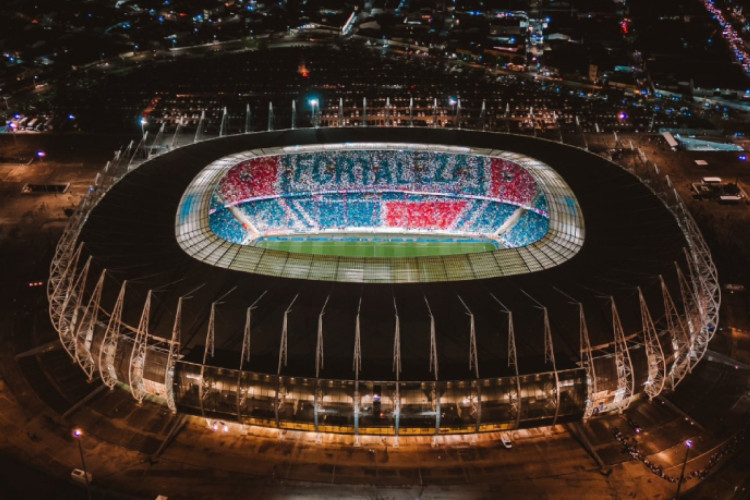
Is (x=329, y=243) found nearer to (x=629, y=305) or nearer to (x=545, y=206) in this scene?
(x=545, y=206)

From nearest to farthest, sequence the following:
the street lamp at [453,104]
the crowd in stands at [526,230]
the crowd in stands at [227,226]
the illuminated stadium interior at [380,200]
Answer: the crowd in stands at [526,230] → the crowd in stands at [227,226] → the illuminated stadium interior at [380,200] → the street lamp at [453,104]

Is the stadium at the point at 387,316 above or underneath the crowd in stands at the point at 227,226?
above

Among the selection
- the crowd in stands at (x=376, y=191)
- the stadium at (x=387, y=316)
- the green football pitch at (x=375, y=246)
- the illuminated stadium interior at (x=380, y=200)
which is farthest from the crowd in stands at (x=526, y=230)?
the stadium at (x=387, y=316)

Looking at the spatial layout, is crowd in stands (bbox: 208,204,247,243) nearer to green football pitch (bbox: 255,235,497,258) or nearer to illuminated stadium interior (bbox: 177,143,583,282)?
illuminated stadium interior (bbox: 177,143,583,282)

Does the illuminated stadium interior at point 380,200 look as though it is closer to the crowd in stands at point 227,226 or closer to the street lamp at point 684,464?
the crowd in stands at point 227,226

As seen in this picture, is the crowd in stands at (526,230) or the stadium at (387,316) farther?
the crowd in stands at (526,230)

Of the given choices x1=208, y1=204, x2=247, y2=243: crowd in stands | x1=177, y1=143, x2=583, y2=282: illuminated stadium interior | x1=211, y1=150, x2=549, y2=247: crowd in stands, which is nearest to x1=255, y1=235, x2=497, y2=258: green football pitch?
x1=177, y1=143, x2=583, y2=282: illuminated stadium interior

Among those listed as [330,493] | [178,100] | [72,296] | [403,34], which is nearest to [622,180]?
[330,493]
